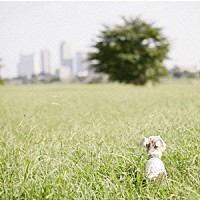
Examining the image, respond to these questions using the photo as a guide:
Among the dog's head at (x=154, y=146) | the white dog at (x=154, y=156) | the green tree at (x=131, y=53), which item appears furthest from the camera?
the green tree at (x=131, y=53)

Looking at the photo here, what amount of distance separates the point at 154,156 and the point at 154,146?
0.11m

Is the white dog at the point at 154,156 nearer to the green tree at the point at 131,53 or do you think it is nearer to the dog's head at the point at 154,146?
the dog's head at the point at 154,146

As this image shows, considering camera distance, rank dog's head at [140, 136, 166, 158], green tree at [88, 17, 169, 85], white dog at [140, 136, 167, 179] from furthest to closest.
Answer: green tree at [88, 17, 169, 85] → dog's head at [140, 136, 166, 158] → white dog at [140, 136, 167, 179]

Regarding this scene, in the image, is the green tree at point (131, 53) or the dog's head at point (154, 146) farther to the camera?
the green tree at point (131, 53)

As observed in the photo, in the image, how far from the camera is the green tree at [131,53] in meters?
43.6

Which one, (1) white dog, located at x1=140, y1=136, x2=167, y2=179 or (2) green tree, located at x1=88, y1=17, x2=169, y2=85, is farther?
(2) green tree, located at x1=88, y1=17, x2=169, y2=85

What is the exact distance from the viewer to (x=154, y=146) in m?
3.70

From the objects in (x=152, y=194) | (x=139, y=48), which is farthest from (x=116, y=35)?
(x=152, y=194)

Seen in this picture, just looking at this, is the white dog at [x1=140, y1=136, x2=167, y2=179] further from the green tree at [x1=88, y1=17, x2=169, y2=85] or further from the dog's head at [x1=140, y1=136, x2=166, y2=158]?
the green tree at [x1=88, y1=17, x2=169, y2=85]

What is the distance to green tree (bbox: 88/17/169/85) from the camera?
43594 mm

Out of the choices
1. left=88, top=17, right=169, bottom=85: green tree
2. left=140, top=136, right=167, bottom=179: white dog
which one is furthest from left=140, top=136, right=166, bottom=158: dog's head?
left=88, top=17, right=169, bottom=85: green tree

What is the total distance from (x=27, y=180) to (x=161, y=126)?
2543mm

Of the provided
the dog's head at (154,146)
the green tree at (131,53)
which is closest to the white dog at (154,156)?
the dog's head at (154,146)

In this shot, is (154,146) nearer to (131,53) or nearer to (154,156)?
(154,156)
